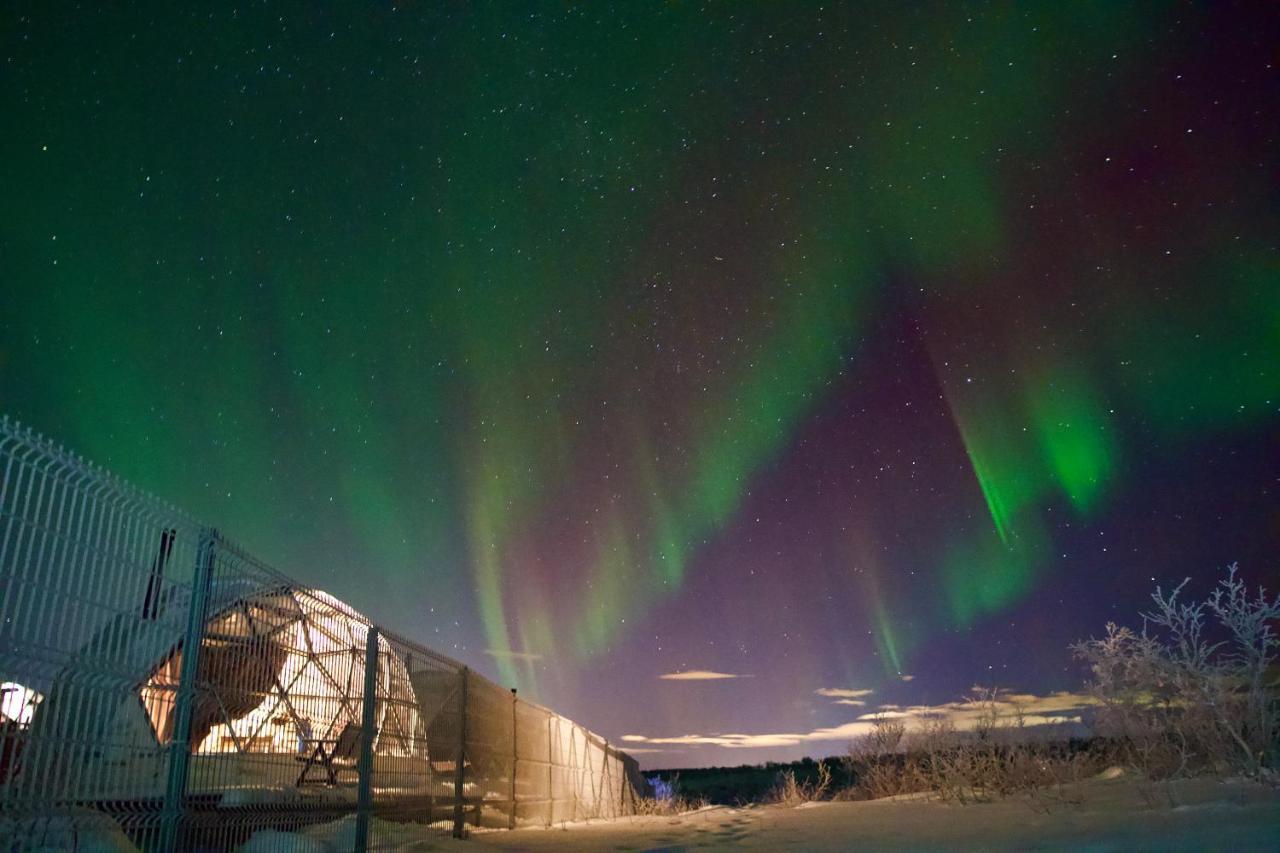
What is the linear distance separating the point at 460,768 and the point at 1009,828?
656 centimetres

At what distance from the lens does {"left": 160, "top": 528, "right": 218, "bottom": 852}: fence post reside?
5.82 m

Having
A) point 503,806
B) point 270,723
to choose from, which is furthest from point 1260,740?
point 270,723

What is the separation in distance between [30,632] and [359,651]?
532 cm

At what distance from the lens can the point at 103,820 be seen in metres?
5.13

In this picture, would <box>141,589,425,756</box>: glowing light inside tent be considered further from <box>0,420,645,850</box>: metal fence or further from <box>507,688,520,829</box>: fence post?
<box>507,688,520,829</box>: fence post

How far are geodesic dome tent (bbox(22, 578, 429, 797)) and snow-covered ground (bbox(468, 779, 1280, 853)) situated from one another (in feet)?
7.98

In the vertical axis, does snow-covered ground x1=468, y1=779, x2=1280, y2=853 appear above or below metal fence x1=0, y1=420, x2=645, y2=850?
below

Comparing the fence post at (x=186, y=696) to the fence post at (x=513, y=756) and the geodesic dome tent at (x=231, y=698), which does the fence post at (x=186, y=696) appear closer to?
the geodesic dome tent at (x=231, y=698)

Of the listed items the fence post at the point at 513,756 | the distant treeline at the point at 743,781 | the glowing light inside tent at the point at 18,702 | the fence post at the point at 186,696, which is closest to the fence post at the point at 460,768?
the fence post at the point at 513,756

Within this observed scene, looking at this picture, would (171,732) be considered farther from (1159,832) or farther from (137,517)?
(1159,832)

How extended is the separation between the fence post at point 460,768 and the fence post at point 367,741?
2.26 meters

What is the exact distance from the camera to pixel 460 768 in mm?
11719

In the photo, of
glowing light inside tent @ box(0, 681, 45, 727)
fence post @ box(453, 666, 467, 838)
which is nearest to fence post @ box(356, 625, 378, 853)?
fence post @ box(453, 666, 467, 838)

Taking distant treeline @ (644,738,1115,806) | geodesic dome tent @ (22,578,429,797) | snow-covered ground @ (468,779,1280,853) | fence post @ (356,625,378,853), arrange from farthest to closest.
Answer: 1. distant treeline @ (644,738,1115,806)
2. fence post @ (356,625,378,853)
3. snow-covered ground @ (468,779,1280,853)
4. geodesic dome tent @ (22,578,429,797)
